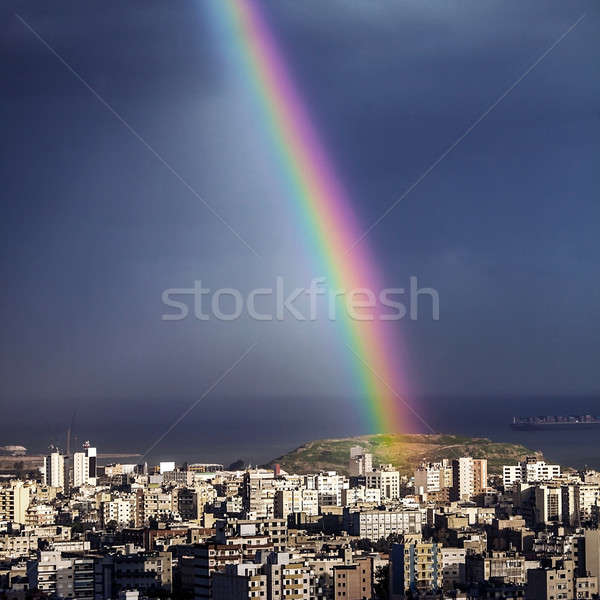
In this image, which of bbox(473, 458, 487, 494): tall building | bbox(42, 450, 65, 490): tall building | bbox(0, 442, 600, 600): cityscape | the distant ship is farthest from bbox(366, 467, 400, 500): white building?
the distant ship

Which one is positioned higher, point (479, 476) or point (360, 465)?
point (360, 465)

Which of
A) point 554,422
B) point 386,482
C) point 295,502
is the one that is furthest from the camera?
point 554,422

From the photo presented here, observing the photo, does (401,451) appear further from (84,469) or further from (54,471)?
(54,471)

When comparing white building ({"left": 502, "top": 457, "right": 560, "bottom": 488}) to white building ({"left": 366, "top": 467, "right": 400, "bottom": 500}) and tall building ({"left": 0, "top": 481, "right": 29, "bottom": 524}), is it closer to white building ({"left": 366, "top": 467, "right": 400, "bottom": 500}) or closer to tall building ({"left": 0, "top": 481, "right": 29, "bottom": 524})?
white building ({"left": 366, "top": 467, "right": 400, "bottom": 500})

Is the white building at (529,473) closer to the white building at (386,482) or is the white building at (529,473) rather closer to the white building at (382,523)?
the white building at (386,482)

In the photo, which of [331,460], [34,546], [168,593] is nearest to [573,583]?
[168,593]

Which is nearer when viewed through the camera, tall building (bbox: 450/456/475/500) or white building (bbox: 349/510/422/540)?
white building (bbox: 349/510/422/540)

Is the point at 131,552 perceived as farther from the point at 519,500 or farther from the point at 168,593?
the point at 519,500

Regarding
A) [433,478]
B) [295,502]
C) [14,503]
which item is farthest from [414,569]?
[433,478]
